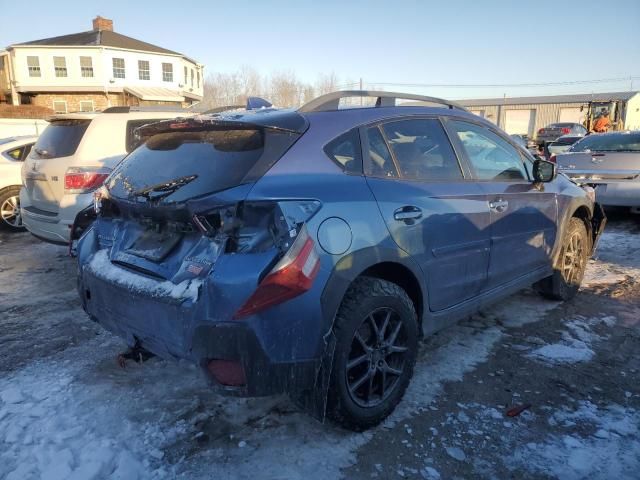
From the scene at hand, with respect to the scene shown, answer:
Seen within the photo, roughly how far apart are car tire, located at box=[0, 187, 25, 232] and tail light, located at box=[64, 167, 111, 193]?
3040mm

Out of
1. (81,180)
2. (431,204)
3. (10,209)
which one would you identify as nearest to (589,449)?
(431,204)

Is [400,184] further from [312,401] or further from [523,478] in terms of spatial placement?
[523,478]

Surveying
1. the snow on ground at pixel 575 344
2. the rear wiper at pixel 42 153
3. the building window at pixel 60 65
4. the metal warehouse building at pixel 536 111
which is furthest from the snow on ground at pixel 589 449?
the metal warehouse building at pixel 536 111

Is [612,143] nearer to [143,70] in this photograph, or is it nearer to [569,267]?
[569,267]

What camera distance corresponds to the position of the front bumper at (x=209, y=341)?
7.23 feet

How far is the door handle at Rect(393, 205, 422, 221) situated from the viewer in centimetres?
277

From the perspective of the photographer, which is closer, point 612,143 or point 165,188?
point 165,188

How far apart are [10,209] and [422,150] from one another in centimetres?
735

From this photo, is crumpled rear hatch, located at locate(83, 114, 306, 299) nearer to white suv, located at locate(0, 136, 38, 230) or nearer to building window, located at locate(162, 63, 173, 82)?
white suv, located at locate(0, 136, 38, 230)

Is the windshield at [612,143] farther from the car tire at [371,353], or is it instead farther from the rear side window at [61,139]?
the rear side window at [61,139]

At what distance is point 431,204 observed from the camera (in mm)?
3000

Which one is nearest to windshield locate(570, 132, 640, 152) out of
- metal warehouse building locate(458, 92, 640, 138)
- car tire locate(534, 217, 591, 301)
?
car tire locate(534, 217, 591, 301)

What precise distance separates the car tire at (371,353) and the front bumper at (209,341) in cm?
22

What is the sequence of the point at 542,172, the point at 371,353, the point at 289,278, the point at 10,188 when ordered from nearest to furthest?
the point at 289,278 → the point at 371,353 → the point at 542,172 → the point at 10,188
